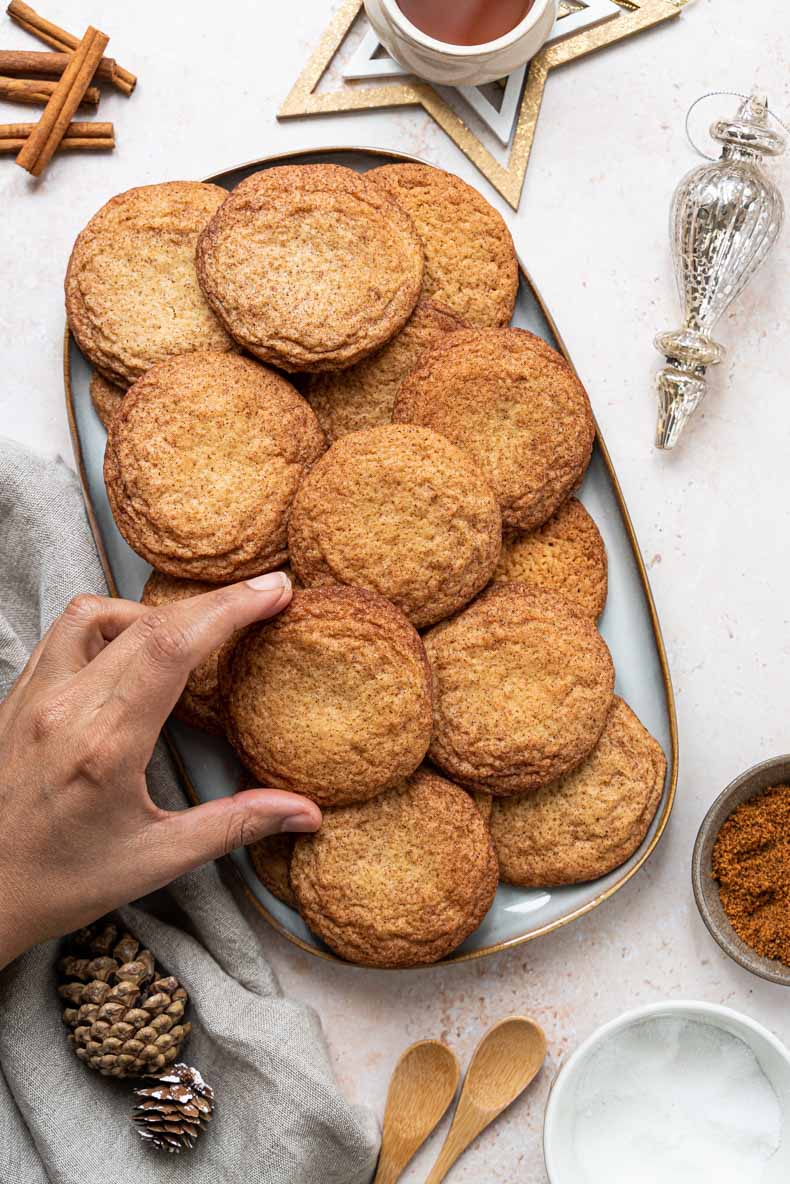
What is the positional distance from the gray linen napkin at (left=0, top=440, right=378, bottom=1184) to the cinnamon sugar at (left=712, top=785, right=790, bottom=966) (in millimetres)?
715

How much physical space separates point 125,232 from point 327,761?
0.89 m

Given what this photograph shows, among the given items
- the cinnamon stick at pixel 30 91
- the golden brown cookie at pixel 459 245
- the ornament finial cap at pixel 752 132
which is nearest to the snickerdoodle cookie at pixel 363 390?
the golden brown cookie at pixel 459 245

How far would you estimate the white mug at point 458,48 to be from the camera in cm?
179

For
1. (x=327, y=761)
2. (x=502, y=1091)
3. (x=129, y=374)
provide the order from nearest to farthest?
(x=327, y=761) → (x=129, y=374) → (x=502, y=1091)

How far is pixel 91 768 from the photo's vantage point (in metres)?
1.50

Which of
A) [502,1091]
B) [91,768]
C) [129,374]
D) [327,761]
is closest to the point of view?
[91,768]

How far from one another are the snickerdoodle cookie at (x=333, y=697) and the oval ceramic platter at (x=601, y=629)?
19cm

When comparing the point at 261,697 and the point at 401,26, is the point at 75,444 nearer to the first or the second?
the point at 261,697

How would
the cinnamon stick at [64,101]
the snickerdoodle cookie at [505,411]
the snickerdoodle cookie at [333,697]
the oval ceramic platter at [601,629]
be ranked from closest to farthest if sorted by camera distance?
the snickerdoodle cookie at [333,697] → the snickerdoodle cookie at [505,411] → the oval ceramic platter at [601,629] → the cinnamon stick at [64,101]

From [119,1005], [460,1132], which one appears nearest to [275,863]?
[119,1005]

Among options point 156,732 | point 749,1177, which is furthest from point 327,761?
point 749,1177

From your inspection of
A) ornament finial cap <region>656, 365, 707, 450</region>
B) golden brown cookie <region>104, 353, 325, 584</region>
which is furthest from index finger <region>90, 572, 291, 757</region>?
ornament finial cap <region>656, 365, 707, 450</region>

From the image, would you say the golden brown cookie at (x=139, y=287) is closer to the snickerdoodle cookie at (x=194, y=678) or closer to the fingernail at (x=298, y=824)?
the snickerdoodle cookie at (x=194, y=678)

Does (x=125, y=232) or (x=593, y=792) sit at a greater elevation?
(x=125, y=232)
